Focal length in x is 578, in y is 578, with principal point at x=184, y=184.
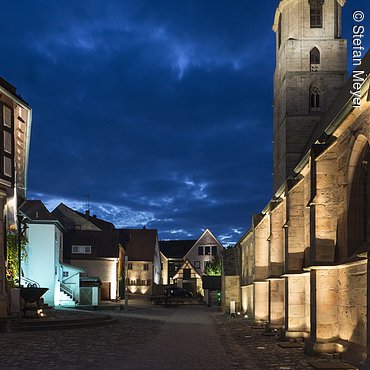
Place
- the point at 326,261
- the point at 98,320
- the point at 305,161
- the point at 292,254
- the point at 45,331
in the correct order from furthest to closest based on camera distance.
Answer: the point at 98,320, the point at 45,331, the point at 292,254, the point at 305,161, the point at 326,261

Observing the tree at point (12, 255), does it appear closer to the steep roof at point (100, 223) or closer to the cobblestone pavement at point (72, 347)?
the cobblestone pavement at point (72, 347)

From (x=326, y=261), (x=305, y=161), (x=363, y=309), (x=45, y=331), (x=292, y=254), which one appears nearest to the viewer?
(x=363, y=309)

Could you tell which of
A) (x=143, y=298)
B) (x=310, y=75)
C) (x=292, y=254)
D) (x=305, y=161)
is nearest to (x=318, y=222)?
(x=305, y=161)

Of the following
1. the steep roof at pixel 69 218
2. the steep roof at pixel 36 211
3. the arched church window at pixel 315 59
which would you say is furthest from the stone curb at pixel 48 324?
the steep roof at pixel 69 218

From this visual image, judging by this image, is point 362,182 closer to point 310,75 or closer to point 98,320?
point 98,320

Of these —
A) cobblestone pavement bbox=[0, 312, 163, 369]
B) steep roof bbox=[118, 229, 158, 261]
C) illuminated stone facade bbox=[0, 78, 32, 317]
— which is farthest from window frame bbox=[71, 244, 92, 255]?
cobblestone pavement bbox=[0, 312, 163, 369]

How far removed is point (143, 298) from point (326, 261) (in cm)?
5284

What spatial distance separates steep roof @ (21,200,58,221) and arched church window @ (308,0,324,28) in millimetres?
23136

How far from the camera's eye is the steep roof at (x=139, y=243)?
73.4 metres

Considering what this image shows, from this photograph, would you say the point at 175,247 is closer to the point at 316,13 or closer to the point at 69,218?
the point at 69,218

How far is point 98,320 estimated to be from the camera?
87.9 feet

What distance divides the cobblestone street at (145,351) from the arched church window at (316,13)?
2552 centimetres

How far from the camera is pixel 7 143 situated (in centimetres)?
2583

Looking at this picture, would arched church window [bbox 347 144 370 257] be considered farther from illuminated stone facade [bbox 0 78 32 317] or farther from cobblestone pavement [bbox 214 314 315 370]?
illuminated stone facade [bbox 0 78 32 317]
